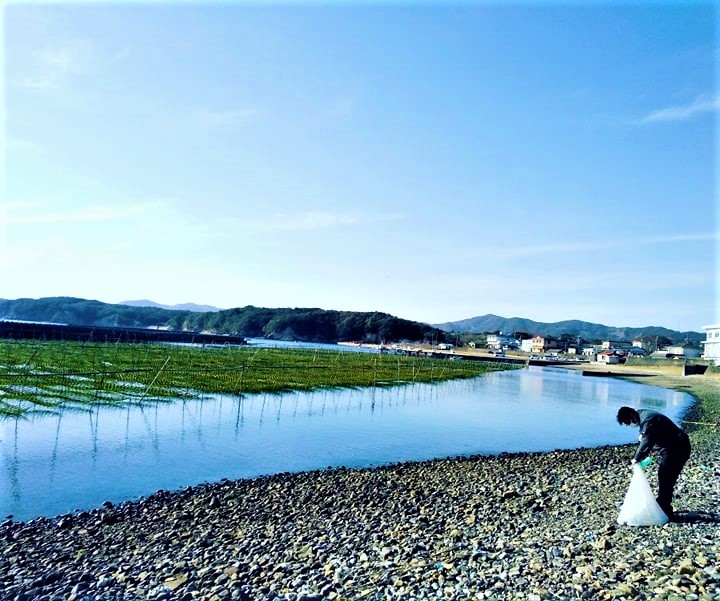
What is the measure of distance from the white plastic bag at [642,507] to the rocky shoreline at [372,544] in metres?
0.17

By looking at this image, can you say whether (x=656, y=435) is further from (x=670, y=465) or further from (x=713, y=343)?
(x=713, y=343)

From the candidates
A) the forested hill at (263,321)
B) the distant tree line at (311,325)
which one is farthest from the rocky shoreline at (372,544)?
the forested hill at (263,321)

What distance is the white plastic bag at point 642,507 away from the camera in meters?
7.22

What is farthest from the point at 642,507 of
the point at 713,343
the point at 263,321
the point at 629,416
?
the point at 263,321

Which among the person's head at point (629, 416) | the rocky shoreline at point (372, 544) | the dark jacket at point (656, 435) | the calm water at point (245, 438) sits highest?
the person's head at point (629, 416)

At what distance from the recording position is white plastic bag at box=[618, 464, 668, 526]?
7219mm

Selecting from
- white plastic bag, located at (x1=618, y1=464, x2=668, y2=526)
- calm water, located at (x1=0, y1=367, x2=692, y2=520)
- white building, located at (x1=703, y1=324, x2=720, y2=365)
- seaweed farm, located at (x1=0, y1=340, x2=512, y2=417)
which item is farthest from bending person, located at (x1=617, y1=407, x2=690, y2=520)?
white building, located at (x1=703, y1=324, x2=720, y2=365)

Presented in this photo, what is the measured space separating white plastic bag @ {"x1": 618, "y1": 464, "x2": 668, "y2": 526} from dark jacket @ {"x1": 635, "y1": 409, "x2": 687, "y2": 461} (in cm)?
29

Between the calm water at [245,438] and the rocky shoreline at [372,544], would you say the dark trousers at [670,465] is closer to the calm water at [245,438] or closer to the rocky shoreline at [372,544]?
the rocky shoreline at [372,544]

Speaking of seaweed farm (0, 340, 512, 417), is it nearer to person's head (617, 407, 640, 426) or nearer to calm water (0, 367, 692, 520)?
calm water (0, 367, 692, 520)

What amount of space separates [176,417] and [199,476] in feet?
26.4

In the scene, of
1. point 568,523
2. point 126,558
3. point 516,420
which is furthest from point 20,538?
point 516,420

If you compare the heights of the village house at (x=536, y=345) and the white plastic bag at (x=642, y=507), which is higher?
the village house at (x=536, y=345)

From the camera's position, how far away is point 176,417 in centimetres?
1995
